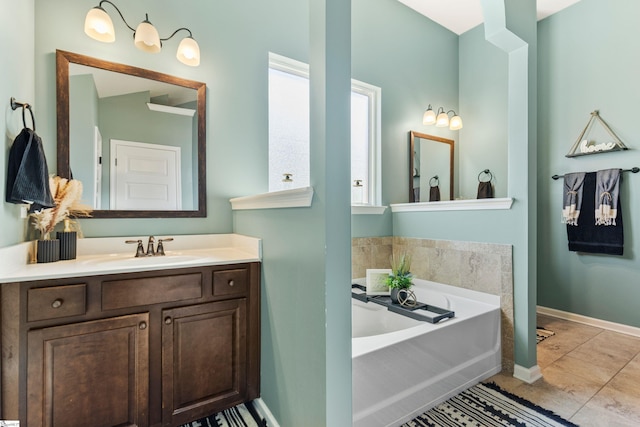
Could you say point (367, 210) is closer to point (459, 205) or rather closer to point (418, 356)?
point (459, 205)

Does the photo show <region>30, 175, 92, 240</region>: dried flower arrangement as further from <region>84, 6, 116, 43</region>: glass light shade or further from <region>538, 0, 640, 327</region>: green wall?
<region>538, 0, 640, 327</region>: green wall

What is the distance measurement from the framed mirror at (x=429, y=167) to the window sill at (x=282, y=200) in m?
2.04

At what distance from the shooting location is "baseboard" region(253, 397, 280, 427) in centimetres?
159

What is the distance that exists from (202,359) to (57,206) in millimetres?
1123

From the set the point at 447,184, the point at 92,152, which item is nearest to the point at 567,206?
the point at 447,184

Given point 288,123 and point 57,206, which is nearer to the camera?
point 57,206

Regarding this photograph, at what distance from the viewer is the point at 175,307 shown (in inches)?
61.7

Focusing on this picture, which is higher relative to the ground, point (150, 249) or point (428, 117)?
point (428, 117)

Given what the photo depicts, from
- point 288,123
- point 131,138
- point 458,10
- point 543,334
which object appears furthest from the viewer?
point 458,10

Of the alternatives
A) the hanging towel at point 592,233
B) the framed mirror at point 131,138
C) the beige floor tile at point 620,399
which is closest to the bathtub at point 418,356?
the beige floor tile at point 620,399

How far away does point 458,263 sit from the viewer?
8.36 feet

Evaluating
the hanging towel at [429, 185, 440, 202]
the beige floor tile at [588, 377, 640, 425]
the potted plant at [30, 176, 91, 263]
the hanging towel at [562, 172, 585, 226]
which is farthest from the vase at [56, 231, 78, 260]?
the hanging towel at [562, 172, 585, 226]

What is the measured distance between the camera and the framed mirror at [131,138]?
5.98 feet

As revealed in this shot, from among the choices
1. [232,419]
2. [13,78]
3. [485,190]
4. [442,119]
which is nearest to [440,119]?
[442,119]
